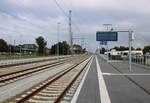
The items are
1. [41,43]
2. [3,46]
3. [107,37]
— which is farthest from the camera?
[3,46]

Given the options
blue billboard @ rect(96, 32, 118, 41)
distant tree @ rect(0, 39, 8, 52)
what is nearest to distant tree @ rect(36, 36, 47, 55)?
distant tree @ rect(0, 39, 8, 52)

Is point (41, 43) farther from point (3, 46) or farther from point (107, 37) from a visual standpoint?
point (107, 37)

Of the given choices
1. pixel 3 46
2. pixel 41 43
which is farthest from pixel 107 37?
pixel 3 46

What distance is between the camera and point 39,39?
125 meters

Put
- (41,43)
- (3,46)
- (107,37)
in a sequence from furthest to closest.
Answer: (3,46), (41,43), (107,37)

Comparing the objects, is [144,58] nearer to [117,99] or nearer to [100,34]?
[100,34]

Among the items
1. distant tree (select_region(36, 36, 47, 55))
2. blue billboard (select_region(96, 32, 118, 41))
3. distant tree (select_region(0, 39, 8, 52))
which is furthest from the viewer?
distant tree (select_region(0, 39, 8, 52))

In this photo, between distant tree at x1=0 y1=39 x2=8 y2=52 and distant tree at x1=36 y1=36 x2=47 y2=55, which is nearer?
distant tree at x1=36 y1=36 x2=47 y2=55

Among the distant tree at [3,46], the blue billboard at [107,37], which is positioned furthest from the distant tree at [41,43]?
the blue billboard at [107,37]

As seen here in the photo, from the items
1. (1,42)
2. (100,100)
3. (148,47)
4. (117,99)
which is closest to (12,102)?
(100,100)

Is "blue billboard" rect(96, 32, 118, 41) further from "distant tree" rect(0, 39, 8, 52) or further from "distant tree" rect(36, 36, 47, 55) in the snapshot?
"distant tree" rect(0, 39, 8, 52)

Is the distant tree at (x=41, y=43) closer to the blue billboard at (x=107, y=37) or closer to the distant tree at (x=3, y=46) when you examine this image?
the distant tree at (x=3, y=46)

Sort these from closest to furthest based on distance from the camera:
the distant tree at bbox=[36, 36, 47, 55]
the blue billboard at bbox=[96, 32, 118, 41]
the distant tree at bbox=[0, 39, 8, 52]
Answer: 1. the blue billboard at bbox=[96, 32, 118, 41]
2. the distant tree at bbox=[36, 36, 47, 55]
3. the distant tree at bbox=[0, 39, 8, 52]

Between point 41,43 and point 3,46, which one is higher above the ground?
point 41,43
